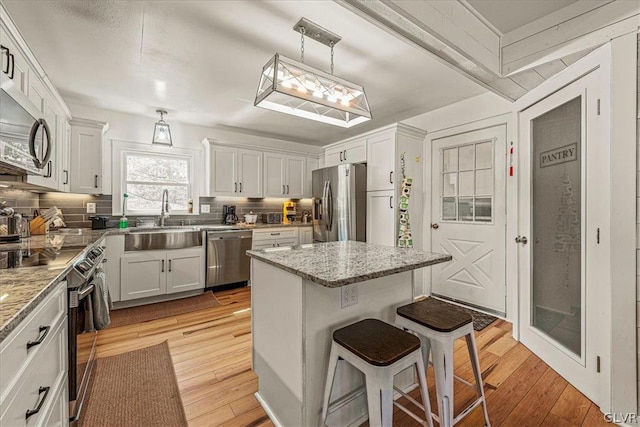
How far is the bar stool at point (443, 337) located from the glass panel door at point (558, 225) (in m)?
1.06

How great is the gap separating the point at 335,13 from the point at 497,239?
2.72 metres

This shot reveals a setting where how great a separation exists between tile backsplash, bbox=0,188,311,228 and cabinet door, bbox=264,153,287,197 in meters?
0.35

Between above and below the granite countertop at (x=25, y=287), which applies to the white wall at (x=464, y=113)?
above

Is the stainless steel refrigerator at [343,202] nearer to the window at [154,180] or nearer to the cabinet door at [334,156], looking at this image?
the cabinet door at [334,156]

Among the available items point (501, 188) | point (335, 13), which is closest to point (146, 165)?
point (335, 13)

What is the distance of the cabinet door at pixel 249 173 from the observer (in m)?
4.47

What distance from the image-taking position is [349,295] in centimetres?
155

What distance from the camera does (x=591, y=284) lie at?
179 cm

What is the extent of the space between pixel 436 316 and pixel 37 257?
7.38 feet

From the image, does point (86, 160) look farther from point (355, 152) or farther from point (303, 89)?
point (355, 152)

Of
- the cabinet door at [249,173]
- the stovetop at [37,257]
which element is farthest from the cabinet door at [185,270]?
the stovetop at [37,257]

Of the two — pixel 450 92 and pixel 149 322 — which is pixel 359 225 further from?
A: pixel 149 322

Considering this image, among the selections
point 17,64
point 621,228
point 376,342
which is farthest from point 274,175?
point 621,228

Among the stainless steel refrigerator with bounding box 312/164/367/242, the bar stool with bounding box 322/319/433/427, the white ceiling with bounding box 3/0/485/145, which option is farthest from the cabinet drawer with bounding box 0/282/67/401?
the stainless steel refrigerator with bounding box 312/164/367/242
